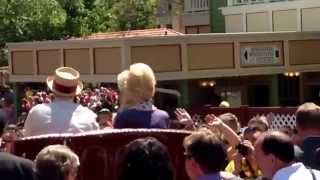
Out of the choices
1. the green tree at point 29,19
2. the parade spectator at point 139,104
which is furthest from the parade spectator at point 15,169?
the green tree at point 29,19

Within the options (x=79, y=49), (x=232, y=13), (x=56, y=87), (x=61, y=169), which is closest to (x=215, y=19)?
(x=232, y=13)

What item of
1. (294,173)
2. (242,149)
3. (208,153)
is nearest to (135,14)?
(242,149)

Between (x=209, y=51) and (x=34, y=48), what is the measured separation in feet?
18.6

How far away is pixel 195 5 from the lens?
3606 cm

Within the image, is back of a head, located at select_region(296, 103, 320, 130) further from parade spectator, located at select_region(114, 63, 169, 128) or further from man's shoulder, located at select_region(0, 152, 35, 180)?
man's shoulder, located at select_region(0, 152, 35, 180)

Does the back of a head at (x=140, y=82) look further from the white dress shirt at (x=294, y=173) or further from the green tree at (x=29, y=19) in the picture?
the green tree at (x=29, y=19)

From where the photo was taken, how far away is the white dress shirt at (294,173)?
5.70 m

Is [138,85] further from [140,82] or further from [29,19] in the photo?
[29,19]

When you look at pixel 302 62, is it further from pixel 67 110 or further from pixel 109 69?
pixel 67 110

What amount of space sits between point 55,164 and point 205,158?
0.83 m

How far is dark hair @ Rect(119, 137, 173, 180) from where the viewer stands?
446 cm

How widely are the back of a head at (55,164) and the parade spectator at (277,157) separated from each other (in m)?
1.34

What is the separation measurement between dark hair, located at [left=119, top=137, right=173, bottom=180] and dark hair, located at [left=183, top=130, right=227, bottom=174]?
586 millimetres

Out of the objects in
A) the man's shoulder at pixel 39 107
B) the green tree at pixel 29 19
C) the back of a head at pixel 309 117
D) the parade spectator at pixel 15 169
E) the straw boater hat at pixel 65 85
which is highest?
the green tree at pixel 29 19
